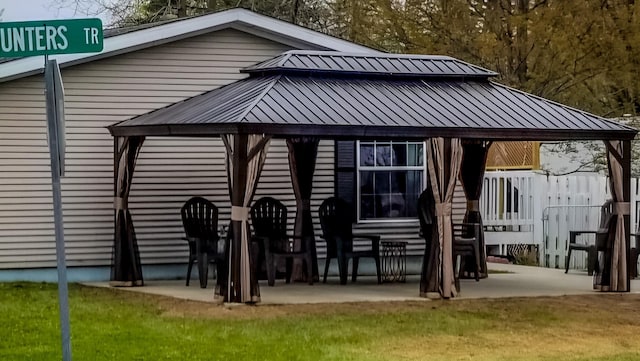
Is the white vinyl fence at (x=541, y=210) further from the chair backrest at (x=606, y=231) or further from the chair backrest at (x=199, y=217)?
the chair backrest at (x=199, y=217)

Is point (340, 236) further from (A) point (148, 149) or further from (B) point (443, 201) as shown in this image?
(A) point (148, 149)

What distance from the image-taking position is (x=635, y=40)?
60.2 feet

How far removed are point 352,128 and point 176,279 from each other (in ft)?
13.7

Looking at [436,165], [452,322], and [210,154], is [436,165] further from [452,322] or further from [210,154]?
[210,154]

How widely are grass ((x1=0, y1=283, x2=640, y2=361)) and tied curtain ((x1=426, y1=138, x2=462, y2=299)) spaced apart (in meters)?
0.30

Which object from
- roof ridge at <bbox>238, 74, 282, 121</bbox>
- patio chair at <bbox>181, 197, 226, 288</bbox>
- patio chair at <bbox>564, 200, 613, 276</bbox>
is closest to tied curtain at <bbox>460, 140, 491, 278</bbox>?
patio chair at <bbox>564, 200, 613, 276</bbox>

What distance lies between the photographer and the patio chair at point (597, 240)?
1389 centimetres

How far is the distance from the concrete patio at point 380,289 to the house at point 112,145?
734 millimetres

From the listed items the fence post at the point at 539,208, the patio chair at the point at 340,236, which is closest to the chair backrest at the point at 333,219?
the patio chair at the point at 340,236

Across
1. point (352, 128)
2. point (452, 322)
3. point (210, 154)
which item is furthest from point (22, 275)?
point (452, 322)

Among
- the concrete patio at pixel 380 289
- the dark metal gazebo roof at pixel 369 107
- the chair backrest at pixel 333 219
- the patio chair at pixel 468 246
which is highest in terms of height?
the dark metal gazebo roof at pixel 369 107

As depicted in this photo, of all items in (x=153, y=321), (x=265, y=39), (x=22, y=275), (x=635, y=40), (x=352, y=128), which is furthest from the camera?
(x=635, y=40)

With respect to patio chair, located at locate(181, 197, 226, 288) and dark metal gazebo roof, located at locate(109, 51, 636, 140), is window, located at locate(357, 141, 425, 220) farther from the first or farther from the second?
patio chair, located at locate(181, 197, 226, 288)

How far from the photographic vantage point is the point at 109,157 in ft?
48.5
